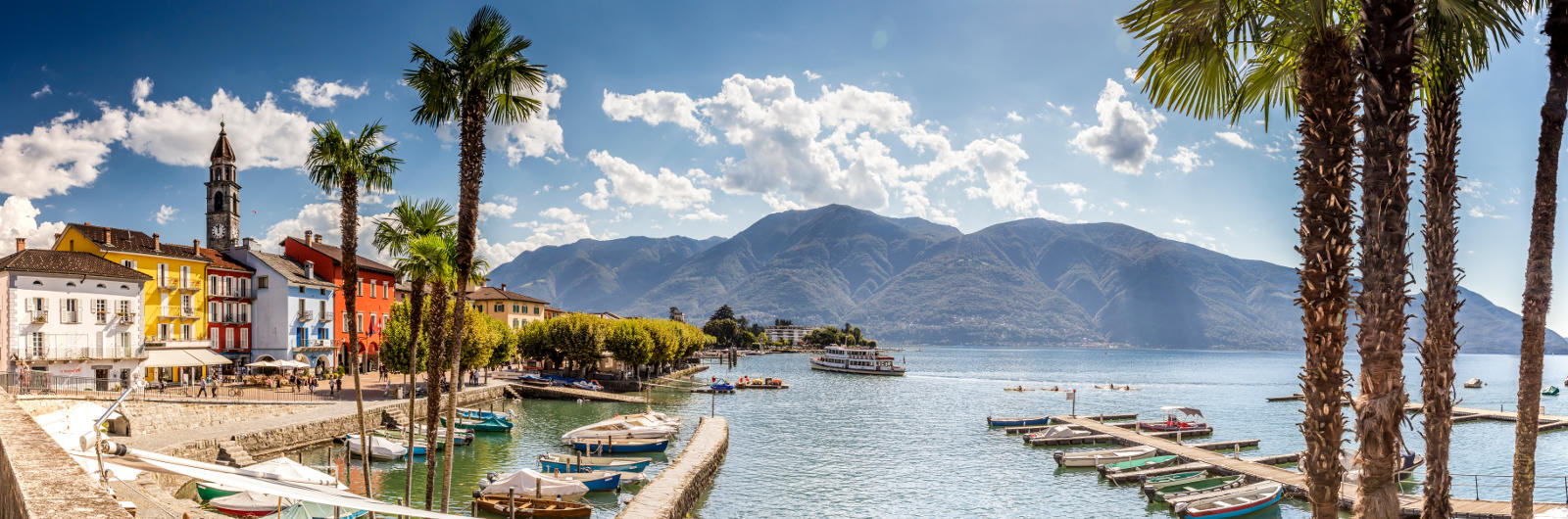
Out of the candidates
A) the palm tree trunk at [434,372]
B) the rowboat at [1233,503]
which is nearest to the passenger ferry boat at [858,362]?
the rowboat at [1233,503]

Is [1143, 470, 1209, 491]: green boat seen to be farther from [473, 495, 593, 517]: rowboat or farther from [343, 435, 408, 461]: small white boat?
[343, 435, 408, 461]: small white boat

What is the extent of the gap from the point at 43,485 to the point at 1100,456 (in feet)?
147

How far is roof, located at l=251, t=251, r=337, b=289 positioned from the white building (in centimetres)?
1474

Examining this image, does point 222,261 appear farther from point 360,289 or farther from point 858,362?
point 858,362

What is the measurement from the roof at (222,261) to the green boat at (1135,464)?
65.3 meters

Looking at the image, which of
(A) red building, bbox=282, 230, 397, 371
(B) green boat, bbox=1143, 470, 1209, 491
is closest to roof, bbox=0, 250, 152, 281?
(A) red building, bbox=282, 230, 397, 371

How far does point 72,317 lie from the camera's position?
46.5m

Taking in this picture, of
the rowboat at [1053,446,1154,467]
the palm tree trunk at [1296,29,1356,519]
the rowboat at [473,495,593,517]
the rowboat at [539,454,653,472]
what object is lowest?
the rowboat at [1053,446,1154,467]

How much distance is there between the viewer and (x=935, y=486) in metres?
38.8

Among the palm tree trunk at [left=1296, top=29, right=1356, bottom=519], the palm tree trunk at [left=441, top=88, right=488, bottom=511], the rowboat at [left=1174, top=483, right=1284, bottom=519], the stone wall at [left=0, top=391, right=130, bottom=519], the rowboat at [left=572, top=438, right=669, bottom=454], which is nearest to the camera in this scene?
the stone wall at [left=0, top=391, right=130, bottom=519]

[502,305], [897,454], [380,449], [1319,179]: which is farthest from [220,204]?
[1319,179]

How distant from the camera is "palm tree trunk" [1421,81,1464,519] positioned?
346 inches

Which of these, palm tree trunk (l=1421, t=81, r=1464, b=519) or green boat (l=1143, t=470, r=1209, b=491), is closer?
palm tree trunk (l=1421, t=81, r=1464, b=519)

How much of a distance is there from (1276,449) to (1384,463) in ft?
186
